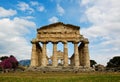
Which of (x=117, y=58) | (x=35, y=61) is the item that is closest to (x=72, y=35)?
(x=35, y=61)

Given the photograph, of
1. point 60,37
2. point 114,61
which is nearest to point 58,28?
point 60,37

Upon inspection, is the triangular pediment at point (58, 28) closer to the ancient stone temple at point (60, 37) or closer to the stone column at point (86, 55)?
the ancient stone temple at point (60, 37)

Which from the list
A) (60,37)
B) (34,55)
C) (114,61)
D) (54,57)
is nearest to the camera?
(54,57)

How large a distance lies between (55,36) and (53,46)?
343 cm

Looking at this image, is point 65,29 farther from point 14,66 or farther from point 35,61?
point 14,66

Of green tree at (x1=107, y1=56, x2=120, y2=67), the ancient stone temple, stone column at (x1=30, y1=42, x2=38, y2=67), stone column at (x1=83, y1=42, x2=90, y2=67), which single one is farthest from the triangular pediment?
green tree at (x1=107, y1=56, x2=120, y2=67)

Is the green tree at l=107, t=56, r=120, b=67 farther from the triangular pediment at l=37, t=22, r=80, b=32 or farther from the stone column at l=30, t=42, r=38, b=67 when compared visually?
the stone column at l=30, t=42, r=38, b=67

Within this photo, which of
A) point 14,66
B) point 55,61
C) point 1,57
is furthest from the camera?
point 1,57

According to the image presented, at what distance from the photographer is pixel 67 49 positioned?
79.8 metres

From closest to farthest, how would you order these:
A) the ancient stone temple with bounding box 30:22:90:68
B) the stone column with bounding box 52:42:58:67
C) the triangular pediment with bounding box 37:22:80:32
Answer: the stone column with bounding box 52:42:58:67
the ancient stone temple with bounding box 30:22:90:68
the triangular pediment with bounding box 37:22:80:32

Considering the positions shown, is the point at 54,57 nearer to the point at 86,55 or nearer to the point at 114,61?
the point at 86,55

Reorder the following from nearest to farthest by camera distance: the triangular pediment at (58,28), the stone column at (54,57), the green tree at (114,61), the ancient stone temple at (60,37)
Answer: the stone column at (54,57), the ancient stone temple at (60,37), the triangular pediment at (58,28), the green tree at (114,61)

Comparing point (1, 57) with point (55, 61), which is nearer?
point (55, 61)

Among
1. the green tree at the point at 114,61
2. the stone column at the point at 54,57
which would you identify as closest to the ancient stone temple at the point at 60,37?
the stone column at the point at 54,57
